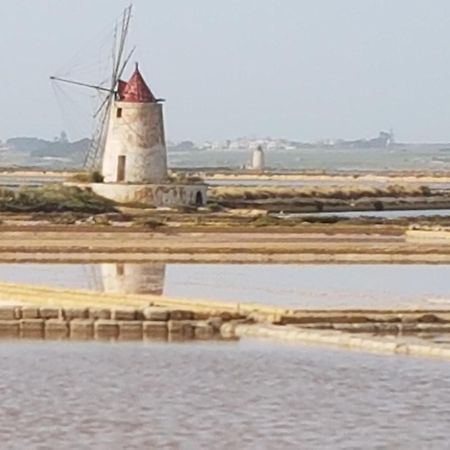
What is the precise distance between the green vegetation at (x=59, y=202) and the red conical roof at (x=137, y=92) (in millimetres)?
2130

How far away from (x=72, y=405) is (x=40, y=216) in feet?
76.7

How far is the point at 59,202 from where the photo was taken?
36.2 metres

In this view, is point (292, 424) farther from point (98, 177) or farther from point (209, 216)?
point (98, 177)

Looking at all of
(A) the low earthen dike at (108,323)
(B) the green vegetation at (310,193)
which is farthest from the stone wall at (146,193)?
(A) the low earthen dike at (108,323)

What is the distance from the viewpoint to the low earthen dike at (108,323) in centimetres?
1302

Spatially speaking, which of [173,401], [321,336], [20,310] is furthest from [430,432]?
[20,310]

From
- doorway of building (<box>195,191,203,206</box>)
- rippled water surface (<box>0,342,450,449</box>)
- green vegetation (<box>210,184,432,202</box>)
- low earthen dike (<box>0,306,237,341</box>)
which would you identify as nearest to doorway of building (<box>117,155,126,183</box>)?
doorway of building (<box>195,191,203,206</box>)

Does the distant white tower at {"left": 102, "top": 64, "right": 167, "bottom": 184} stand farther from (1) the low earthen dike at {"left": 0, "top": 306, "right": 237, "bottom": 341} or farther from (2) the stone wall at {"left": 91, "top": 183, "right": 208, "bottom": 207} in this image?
(1) the low earthen dike at {"left": 0, "top": 306, "right": 237, "bottom": 341}

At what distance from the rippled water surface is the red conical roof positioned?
24.0 m

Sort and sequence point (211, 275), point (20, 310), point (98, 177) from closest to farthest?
point (20, 310), point (211, 275), point (98, 177)

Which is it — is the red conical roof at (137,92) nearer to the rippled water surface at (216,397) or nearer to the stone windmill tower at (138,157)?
the stone windmill tower at (138,157)

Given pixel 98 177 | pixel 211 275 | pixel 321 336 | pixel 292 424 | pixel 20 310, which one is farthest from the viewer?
pixel 98 177

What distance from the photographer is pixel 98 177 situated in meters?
37.2

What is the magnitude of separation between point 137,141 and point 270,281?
59.7 ft
